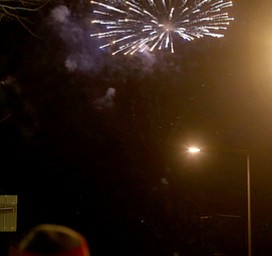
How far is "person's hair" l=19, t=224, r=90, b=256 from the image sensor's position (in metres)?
3.93

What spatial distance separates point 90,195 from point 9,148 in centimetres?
851

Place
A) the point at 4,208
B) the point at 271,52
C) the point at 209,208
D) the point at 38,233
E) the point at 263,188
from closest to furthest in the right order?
the point at 38,233 < the point at 271,52 < the point at 4,208 < the point at 263,188 < the point at 209,208

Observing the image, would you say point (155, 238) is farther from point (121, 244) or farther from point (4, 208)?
point (4, 208)

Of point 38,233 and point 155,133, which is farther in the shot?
point 155,133

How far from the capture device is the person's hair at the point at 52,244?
12.9 feet

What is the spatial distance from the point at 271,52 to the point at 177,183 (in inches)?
1187

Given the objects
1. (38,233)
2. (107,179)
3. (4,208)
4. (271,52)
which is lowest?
(38,233)

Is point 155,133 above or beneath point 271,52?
above

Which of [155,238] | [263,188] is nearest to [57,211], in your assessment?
[155,238]

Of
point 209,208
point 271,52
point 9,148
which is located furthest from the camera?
point 209,208

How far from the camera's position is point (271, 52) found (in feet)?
49.0

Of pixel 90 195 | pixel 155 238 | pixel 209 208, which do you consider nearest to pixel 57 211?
pixel 90 195

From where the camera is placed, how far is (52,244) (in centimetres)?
397

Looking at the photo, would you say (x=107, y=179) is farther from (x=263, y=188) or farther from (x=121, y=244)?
(x=263, y=188)
